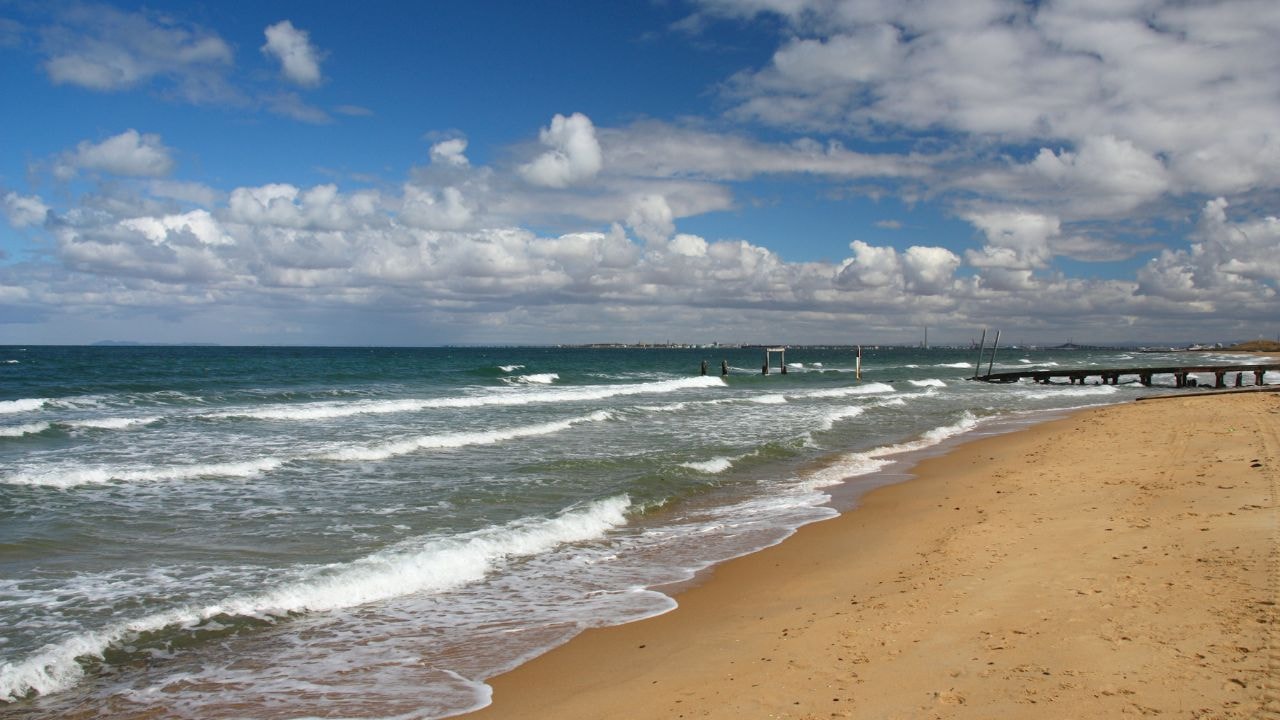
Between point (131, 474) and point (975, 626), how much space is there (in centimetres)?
1463

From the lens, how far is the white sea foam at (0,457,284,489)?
1328cm

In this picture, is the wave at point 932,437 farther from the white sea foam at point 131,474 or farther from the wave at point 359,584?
the white sea foam at point 131,474

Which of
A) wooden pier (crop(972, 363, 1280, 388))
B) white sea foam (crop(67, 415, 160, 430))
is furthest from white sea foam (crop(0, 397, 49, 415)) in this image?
wooden pier (crop(972, 363, 1280, 388))

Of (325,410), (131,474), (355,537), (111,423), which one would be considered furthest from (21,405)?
(355,537)

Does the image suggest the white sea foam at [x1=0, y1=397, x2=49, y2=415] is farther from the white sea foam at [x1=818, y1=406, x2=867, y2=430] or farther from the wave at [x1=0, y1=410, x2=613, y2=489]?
the white sea foam at [x1=818, y1=406, x2=867, y2=430]

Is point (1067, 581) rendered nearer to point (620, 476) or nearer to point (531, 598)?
point (531, 598)

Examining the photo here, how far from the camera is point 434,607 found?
748 centimetres

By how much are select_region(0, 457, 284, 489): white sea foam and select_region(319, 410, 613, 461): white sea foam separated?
5.64 feet

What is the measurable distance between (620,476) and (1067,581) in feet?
29.2

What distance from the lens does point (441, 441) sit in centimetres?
1909

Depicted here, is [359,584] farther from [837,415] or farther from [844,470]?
[837,415]

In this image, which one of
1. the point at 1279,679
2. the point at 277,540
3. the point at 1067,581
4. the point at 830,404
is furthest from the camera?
the point at 830,404

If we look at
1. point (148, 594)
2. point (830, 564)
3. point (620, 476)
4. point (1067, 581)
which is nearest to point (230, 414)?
point (620, 476)

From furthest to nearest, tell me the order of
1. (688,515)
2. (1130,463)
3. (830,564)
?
1. (1130,463)
2. (688,515)
3. (830,564)
